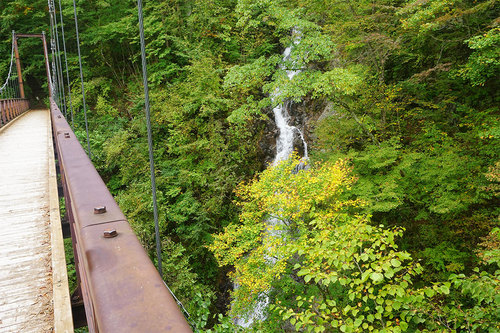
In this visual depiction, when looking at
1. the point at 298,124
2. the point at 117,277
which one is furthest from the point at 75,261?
the point at 298,124

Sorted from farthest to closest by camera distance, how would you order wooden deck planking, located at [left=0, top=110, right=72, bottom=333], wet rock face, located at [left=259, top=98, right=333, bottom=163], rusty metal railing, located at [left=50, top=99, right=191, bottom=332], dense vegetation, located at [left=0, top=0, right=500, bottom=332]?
wet rock face, located at [left=259, top=98, right=333, bottom=163], dense vegetation, located at [left=0, top=0, right=500, bottom=332], wooden deck planking, located at [left=0, top=110, right=72, bottom=333], rusty metal railing, located at [left=50, top=99, right=191, bottom=332]

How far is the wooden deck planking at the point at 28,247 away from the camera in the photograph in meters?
1.96

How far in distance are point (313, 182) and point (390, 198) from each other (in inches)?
68.3

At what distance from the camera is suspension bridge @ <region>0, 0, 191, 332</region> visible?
24.4 inches

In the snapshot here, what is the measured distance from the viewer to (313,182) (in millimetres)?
6797

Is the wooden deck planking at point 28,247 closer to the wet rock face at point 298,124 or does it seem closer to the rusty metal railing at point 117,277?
the rusty metal railing at point 117,277

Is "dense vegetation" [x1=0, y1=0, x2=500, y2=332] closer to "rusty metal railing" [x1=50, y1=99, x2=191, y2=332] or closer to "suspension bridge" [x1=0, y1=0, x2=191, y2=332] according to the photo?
"suspension bridge" [x1=0, y1=0, x2=191, y2=332]

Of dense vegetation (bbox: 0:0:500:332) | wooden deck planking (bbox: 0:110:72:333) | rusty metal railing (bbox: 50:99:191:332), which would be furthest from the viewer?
dense vegetation (bbox: 0:0:500:332)

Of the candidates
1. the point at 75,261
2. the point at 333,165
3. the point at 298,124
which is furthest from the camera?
the point at 298,124

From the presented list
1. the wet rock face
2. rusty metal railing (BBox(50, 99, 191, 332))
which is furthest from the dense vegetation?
rusty metal railing (BBox(50, 99, 191, 332))

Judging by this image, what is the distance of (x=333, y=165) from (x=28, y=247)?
6.11m

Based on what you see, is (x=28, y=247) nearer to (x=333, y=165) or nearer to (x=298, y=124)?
(x=333, y=165)

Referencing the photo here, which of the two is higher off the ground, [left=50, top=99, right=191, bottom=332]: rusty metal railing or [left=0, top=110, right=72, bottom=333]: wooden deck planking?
[left=50, top=99, right=191, bottom=332]: rusty metal railing

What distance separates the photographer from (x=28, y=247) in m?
2.76
